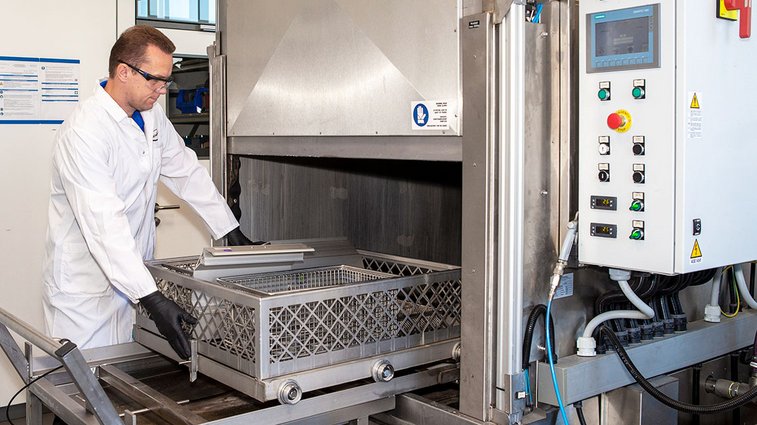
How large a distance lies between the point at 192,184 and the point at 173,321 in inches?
30.1

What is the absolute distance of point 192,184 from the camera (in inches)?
94.4

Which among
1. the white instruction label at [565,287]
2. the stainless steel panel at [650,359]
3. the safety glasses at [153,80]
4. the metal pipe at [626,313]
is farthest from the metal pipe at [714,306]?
the safety glasses at [153,80]

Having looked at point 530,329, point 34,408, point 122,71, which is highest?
point 122,71

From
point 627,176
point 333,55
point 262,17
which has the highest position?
point 262,17

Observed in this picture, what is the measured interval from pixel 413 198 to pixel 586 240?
1.02m

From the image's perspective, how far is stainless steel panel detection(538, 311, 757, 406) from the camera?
61.7 inches

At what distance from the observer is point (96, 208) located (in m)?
1.93

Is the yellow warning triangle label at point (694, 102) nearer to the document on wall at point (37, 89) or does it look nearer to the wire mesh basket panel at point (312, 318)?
the wire mesh basket panel at point (312, 318)

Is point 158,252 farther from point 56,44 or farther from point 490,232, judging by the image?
point 490,232

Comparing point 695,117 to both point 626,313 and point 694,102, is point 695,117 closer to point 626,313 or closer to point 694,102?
point 694,102

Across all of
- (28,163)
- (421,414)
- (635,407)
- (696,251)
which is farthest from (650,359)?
(28,163)

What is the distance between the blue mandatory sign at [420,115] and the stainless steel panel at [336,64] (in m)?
0.02

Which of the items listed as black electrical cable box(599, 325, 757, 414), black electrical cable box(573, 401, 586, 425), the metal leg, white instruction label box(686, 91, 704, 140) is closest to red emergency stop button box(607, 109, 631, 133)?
white instruction label box(686, 91, 704, 140)

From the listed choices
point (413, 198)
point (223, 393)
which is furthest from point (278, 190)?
point (223, 393)
